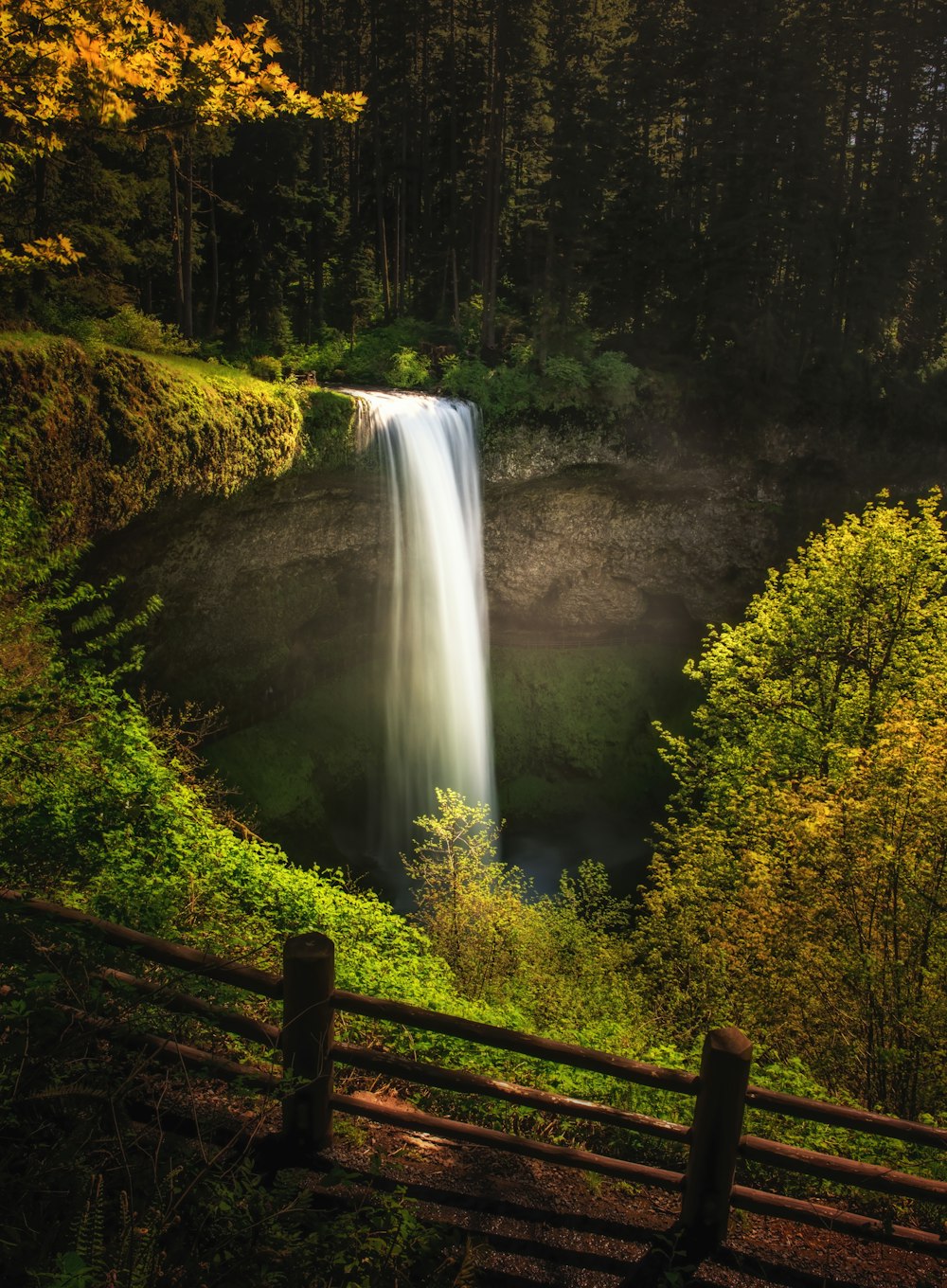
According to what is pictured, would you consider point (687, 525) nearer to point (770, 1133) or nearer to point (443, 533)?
point (443, 533)

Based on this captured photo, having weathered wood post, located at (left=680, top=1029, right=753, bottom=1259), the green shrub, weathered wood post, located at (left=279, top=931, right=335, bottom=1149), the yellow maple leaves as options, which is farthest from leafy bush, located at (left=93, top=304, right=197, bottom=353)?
weathered wood post, located at (left=680, top=1029, right=753, bottom=1259)

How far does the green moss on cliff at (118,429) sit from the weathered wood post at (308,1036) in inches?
252

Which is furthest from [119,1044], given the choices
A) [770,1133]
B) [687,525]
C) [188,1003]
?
[687,525]

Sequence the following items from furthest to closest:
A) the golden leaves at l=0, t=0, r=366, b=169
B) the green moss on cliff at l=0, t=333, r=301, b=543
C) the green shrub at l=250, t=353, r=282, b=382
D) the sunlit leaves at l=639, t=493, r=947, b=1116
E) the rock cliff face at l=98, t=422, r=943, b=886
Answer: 1. the rock cliff face at l=98, t=422, r=943, b=886
2. the green shrub at l=250, t=353, r=282, b=382
3. the green moss on cliff at l=0, t=333, r=301, b=543
4. the sunlit leaves at l=639, t=493, r=947, b=1116
5. the golden leaves at l=0, t=0, r=366, b=169

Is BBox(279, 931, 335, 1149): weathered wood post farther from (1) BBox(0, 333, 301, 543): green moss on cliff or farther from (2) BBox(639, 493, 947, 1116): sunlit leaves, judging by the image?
(1) BBox(0, 333, 301, 543): green moss on cliff

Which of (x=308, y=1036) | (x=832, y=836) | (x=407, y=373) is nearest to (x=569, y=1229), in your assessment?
(x=308, y=1036)

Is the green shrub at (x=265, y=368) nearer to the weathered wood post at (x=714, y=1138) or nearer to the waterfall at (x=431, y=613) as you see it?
the waterfall at (x=431, y=613)

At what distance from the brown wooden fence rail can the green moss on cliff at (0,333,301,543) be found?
615cm

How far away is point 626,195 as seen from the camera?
28.2 m

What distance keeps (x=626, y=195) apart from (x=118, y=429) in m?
22.4

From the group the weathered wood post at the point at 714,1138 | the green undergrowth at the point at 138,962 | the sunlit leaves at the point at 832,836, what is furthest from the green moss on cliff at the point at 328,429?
the weathered wood post at the point at 714,1138

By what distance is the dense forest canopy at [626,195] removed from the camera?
26.7 m

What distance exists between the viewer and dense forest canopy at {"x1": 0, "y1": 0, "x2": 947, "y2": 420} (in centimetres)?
2673

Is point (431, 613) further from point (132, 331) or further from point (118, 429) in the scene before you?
point (118, 429)
